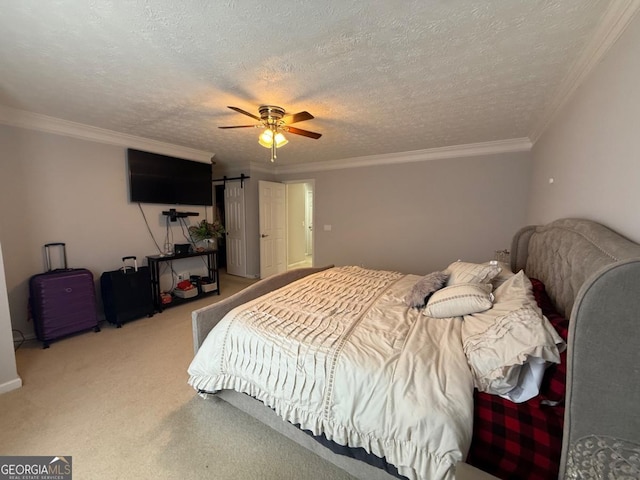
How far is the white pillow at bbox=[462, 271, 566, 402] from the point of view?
3.42ft

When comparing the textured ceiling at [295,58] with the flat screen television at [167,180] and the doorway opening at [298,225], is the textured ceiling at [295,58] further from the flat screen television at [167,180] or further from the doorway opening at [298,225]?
the doorway opening at [298,225]

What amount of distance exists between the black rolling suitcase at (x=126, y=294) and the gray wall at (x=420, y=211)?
3004mm

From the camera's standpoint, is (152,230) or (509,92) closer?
(509,92)

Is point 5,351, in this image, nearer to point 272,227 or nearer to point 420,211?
point 272,227

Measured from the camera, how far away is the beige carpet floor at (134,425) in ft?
4.88

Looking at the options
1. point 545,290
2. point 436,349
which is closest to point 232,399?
point 436,349

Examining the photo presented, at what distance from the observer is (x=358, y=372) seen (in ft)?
4.17

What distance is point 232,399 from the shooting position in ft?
6.02

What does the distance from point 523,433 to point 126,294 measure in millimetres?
3986

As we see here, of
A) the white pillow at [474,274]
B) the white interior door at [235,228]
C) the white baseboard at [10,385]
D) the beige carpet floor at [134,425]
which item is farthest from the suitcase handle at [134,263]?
the white pillow at [474,274]

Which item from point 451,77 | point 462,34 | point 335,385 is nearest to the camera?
point 335,385

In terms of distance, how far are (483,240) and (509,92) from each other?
228 cm

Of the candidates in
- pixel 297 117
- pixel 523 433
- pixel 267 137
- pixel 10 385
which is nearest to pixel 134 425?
pixel 10 385

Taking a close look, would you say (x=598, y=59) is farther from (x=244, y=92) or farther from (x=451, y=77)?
(x=244, y=92)
